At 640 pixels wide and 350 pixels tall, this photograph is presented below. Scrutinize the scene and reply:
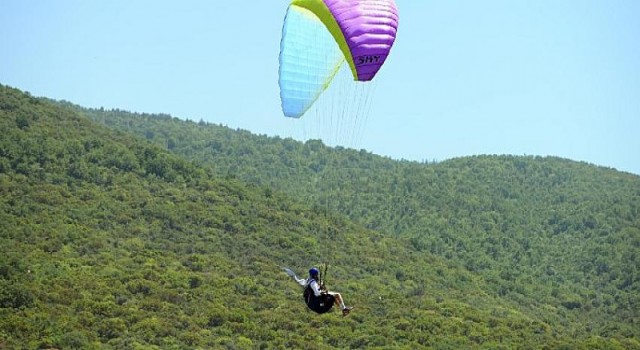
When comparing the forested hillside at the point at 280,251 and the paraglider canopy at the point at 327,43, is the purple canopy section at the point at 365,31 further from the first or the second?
the forested hillside at the point at 280,251

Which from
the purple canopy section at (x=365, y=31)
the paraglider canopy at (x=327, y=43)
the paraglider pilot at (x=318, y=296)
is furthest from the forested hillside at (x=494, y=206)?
the paraglider pilot at (x=318, y=296)

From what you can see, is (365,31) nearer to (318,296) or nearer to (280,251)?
(318,296)

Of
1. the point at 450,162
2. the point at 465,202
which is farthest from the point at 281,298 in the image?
the point at 450,162

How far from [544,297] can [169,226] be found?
28200 mm

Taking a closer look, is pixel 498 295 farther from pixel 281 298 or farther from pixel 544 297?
pixel 281 298

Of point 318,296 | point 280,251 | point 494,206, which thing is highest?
point 494,206

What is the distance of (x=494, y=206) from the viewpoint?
4916 inches

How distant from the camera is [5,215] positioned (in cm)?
7425

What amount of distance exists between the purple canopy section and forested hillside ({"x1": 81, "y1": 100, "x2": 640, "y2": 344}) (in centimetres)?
5011

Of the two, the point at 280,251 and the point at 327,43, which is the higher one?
the point at 327,43

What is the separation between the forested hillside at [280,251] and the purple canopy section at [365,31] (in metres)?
28.3

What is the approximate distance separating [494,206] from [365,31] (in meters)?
93.8

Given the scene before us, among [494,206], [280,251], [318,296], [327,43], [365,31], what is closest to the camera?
[318,296]

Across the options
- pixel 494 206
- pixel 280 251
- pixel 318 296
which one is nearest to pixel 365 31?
pixel 318 296
